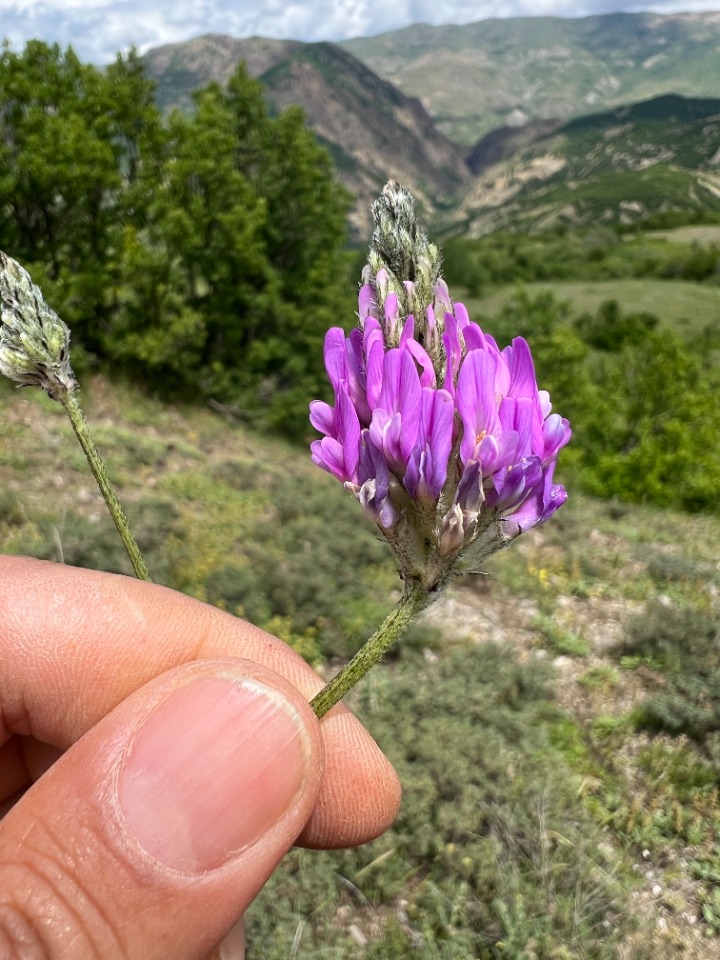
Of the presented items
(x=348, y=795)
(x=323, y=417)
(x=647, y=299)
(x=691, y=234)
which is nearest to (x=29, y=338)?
(x=323, y=417)

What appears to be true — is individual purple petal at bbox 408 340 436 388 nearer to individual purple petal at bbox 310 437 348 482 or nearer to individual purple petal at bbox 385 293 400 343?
individual purple petal at bbox 385 293 400 343

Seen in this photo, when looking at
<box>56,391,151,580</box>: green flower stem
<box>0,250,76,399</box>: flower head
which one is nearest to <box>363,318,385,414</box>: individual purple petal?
<box>56,391,151,580</box>: green flower stem

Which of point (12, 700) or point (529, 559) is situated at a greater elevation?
point (12, 700)

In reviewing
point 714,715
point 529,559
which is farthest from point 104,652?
point 529,559

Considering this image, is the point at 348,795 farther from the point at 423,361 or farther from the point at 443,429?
the point at 423,361

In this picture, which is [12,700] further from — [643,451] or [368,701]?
[643,451]

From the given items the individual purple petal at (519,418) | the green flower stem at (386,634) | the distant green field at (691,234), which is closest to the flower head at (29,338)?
the green flower stem at (386,634)
